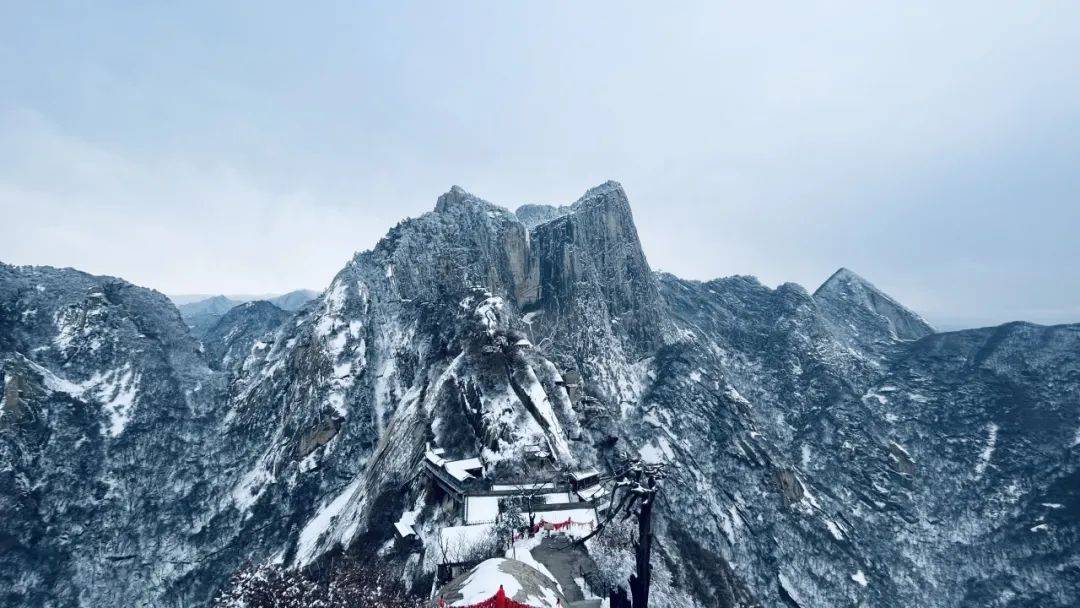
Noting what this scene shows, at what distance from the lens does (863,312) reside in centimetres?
17438

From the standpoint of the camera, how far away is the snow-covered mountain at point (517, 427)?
82000 mm

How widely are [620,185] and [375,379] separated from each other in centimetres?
9381

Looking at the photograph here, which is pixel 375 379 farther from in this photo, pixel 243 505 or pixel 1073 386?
pixel 1073 386

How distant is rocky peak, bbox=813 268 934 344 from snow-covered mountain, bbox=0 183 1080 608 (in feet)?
57.9

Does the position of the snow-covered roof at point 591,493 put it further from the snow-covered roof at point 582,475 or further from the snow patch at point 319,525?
the snow patch at point 319,525

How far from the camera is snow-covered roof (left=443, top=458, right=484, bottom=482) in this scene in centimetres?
6269

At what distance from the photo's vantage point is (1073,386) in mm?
111000

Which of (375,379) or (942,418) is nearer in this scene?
(375,379)

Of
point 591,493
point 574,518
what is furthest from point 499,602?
point 591,493

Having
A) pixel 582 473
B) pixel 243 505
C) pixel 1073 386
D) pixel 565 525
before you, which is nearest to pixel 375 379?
pixel 243 505

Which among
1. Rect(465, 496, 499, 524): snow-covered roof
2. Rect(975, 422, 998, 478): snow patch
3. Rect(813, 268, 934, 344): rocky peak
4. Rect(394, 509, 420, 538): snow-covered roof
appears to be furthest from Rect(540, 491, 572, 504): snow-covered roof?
Rect(813, 268, 934, 344): rocky peak

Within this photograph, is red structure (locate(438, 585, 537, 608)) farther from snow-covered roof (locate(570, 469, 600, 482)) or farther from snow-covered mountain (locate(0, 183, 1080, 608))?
snow-covered roof (locate(570, 469, 600, 482))

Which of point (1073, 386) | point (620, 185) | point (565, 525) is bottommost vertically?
point (565, 525)

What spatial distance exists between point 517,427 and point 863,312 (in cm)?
15884
